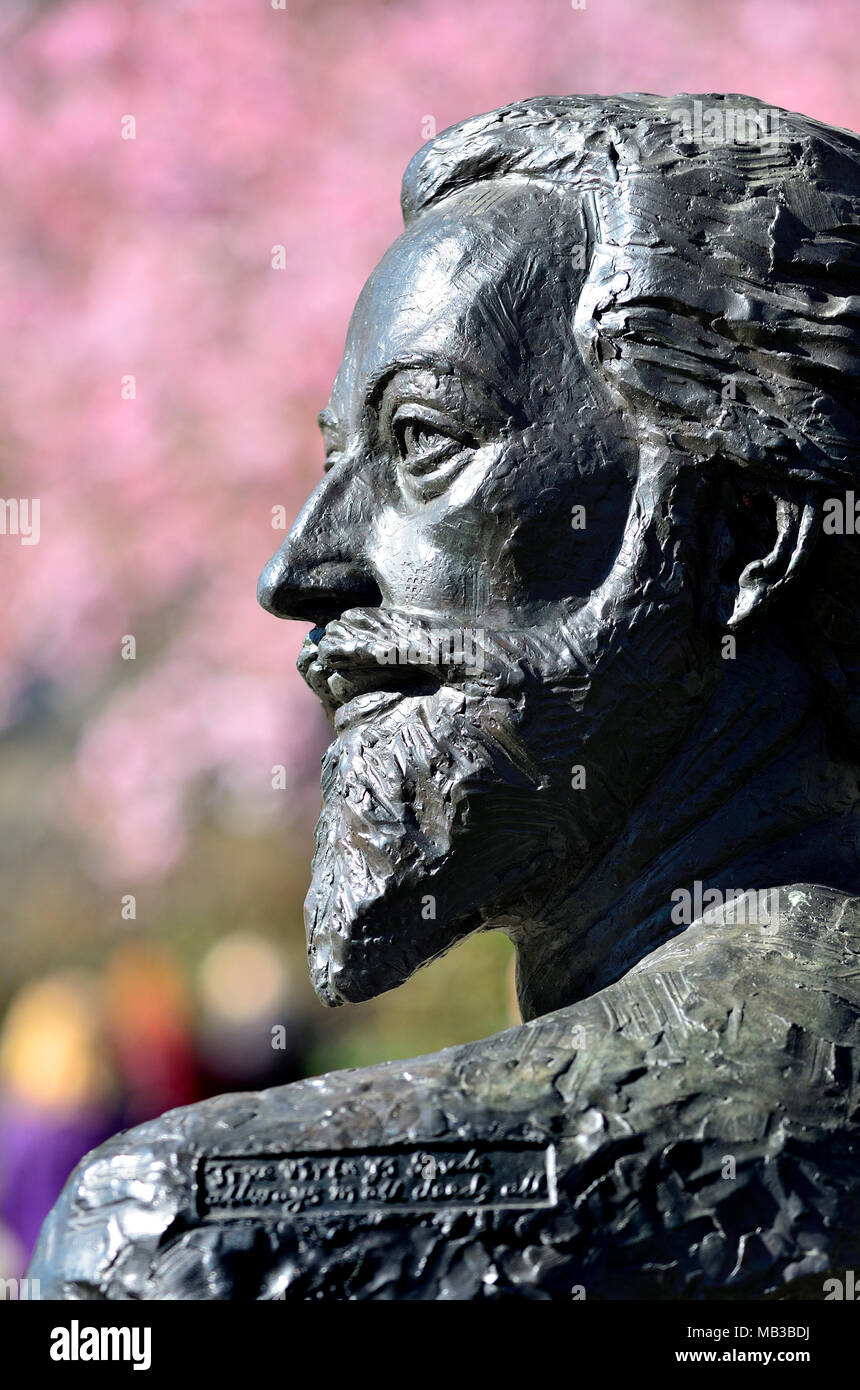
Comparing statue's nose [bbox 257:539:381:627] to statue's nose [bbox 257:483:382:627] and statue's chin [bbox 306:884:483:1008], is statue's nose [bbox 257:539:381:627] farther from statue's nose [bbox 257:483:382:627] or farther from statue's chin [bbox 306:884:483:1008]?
statue's chin [bbox 306:884:483:1008]

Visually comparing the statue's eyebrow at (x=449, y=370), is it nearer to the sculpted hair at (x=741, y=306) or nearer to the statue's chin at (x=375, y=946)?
the sculpted hair at (x=741, y=306)

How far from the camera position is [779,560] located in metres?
2.42

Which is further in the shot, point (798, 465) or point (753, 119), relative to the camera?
point (753, 119)

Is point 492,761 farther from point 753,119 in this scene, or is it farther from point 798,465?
point 753,119

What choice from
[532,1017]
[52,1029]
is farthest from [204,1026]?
[532,1017]

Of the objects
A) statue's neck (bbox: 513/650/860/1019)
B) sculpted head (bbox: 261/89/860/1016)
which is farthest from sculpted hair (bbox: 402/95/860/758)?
statue's neck (bbox: 513/650/860/1019)

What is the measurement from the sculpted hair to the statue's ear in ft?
0.05

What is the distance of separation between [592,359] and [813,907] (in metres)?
0.74

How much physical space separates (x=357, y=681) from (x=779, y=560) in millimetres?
568

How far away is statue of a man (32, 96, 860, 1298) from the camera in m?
2.39

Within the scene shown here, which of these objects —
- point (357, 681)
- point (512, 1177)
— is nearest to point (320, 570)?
point (357, 681)

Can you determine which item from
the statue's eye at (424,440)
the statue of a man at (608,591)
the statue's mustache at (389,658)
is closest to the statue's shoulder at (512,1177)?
the statue of a man at (608,591)

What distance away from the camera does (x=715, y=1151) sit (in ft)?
6.78

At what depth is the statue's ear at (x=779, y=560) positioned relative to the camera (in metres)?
2.41
